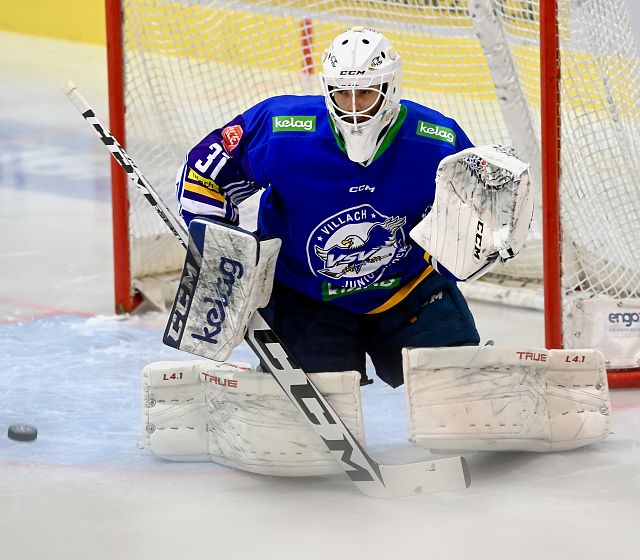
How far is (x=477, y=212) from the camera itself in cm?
267

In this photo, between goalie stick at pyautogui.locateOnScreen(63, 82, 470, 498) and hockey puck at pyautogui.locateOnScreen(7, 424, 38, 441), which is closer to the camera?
goalie stick at pyautogui.locateOnScreen(63, 82, 470, 498)

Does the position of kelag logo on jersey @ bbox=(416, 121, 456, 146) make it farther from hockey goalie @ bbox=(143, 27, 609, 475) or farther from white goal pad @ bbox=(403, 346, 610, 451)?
A: white goal pad @ bbox=(403, 346, 610, 451)

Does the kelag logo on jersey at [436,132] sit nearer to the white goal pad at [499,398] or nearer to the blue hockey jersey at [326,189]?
the blue hockey jersey at [326,189]

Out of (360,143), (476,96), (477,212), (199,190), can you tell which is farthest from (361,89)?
(476,96)

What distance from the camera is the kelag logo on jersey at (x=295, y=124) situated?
2850 mm

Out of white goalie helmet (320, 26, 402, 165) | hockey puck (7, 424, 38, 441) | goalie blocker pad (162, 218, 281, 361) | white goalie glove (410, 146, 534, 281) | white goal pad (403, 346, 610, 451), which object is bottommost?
hockey puck (7, 424, 38, 441)

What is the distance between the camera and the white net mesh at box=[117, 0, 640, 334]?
11.4 feet

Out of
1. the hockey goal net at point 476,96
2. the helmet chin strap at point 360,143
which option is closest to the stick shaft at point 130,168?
the helmet chin strap at point 360,143

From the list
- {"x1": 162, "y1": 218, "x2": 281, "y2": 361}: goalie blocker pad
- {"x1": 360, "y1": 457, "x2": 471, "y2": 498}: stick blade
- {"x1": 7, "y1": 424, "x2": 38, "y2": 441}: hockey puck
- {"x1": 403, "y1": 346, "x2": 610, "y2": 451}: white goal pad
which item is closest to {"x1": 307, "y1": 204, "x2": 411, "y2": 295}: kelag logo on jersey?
{"x1": 162, "y1": 218, "x2": 281, "y2": 361}: goalie blocker pad

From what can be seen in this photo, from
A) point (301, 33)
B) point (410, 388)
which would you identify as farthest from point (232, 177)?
point (301, 33)

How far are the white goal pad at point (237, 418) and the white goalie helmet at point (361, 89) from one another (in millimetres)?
492

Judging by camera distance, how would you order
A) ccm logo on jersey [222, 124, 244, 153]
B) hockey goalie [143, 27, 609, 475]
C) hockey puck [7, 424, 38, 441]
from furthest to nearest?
hockey puck [7, 424, 38, 441]
ccm logo on jersey [222, 124, 244, 153]
hockey goalie [143, 27, 609, 475]

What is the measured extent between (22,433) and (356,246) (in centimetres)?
Answer: 89

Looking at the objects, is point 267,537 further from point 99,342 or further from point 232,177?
point 99,342
